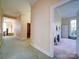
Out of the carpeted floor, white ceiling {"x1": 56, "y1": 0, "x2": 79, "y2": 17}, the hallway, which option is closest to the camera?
the hallway

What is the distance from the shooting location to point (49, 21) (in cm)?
453

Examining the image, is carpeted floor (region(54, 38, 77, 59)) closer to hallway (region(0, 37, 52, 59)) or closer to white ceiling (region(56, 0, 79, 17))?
hallway (region(0, 37, 52, 59))

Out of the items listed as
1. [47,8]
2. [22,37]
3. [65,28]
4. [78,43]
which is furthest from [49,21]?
[65,28]

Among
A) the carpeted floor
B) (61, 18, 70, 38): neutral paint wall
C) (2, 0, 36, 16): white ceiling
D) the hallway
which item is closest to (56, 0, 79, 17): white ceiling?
(2, 0, 36, 16): white ceiling

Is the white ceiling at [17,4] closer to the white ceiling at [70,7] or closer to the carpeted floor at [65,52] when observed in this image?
the white ceiling at [70,7]

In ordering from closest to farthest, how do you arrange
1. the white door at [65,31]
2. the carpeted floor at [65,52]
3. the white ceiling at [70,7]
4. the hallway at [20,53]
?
the hallway at [20,53]
the carpeted floor at [65,52]
the white ceiling at [70,7]
the white door at [65,31]

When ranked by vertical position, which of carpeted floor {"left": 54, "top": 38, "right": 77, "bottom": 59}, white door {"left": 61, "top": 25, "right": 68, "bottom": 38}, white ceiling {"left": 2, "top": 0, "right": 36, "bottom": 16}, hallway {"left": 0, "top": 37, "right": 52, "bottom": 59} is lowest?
carpeted floor {"left": 54, "top": 38, "right": 77, "bottom": 59}

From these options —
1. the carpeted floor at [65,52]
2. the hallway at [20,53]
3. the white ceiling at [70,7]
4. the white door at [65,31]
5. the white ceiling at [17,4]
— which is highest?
the white ceiling at [17,4]

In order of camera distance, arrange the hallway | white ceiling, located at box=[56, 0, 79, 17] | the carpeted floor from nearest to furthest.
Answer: the hallway
the carpeted floor
white ceiling, located at box=[56, 0, 79, 17]

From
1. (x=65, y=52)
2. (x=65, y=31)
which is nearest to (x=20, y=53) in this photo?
(x=65, y=52)

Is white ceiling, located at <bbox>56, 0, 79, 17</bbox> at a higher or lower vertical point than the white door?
higher

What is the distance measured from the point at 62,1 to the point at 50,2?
88 centimetres

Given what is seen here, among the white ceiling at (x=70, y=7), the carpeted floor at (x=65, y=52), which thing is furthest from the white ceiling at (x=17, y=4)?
the carpeted floor at (x=65, y=52)

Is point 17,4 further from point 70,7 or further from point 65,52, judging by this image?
point 65,52
